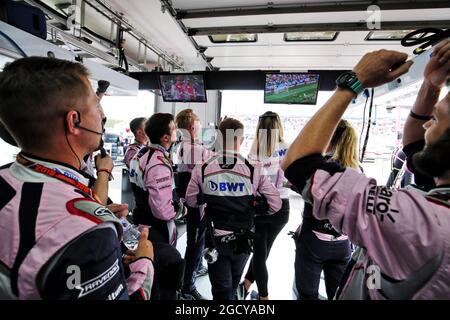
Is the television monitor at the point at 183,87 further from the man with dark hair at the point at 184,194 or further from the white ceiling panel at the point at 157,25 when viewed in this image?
the man with dark hair at the point at 184,194

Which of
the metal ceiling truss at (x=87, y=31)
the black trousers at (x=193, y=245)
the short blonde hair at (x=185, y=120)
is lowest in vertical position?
the black trousers at (x=193, y=245)

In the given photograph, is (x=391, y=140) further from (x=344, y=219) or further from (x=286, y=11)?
(x=344, y=219)

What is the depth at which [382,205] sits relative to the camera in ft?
2.09

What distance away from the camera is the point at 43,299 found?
625 mm

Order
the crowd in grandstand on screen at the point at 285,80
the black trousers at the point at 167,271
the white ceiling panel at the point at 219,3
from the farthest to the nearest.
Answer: the crowd in grandstand on screen at the point at 285,80, the white ceiling panel at the point at 219,3, the black trousers at the point at 167,271

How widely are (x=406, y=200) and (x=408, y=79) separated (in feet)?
6.57

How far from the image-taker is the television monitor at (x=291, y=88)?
3.71 m

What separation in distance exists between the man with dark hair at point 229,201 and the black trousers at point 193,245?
55 centimetres

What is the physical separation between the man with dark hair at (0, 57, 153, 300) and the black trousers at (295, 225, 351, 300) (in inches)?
55.1

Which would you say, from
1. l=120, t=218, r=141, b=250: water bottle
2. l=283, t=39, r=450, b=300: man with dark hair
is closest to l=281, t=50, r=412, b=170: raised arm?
l=283, t=39, r=450, b=300: man with dark hair

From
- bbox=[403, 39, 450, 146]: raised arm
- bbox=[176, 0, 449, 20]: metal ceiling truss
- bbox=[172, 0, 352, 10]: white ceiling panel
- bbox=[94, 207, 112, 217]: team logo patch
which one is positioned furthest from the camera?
bbox=[172, 0, 352, 10]: white ceiling panel

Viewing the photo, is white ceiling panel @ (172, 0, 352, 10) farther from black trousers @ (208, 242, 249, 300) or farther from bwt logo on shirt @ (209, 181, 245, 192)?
black trousers @ (208, 242, 249, 300)

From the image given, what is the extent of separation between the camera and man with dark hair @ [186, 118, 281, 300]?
199cm

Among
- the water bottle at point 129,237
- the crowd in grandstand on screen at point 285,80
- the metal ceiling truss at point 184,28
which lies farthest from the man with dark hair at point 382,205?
the crowd in grandstand on screen at point 285,80
